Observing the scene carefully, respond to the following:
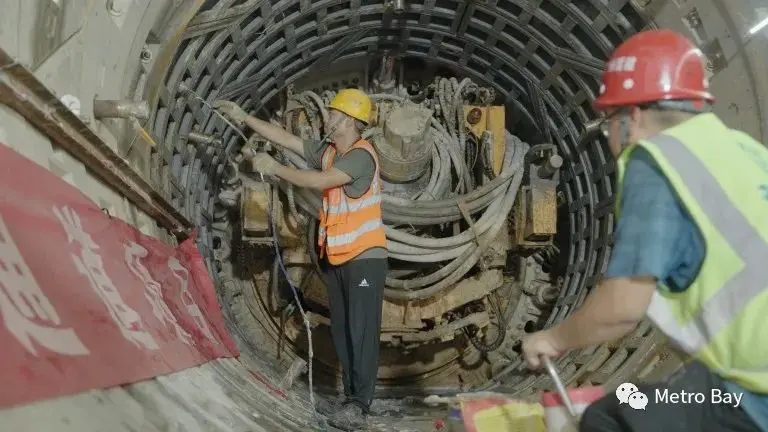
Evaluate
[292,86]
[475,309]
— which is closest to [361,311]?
[475,309]

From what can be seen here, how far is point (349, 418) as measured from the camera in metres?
2.75

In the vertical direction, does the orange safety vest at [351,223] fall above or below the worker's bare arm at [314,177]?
below

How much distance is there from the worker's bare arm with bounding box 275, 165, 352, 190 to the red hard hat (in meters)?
1.43

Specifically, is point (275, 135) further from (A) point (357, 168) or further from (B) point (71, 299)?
(B) point (71, 299)

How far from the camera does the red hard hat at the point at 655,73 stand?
143 centimetres

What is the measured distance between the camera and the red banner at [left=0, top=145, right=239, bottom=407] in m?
1.18

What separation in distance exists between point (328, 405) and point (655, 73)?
226cm

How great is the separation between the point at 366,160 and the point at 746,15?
1768 millimetres

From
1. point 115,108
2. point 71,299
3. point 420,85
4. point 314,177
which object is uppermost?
point 420,85

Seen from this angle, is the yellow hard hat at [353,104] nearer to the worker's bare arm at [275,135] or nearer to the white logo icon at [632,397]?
the worker's bare arm at [275,135]

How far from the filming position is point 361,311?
9.39 feet

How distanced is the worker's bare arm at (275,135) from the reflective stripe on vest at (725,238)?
6.59 feet

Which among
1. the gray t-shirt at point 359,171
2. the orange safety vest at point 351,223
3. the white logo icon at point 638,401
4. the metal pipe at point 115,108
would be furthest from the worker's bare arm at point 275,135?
the white logo icon at point 638,401

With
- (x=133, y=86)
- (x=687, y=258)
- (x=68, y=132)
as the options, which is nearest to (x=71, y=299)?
(x=68, y=132)
